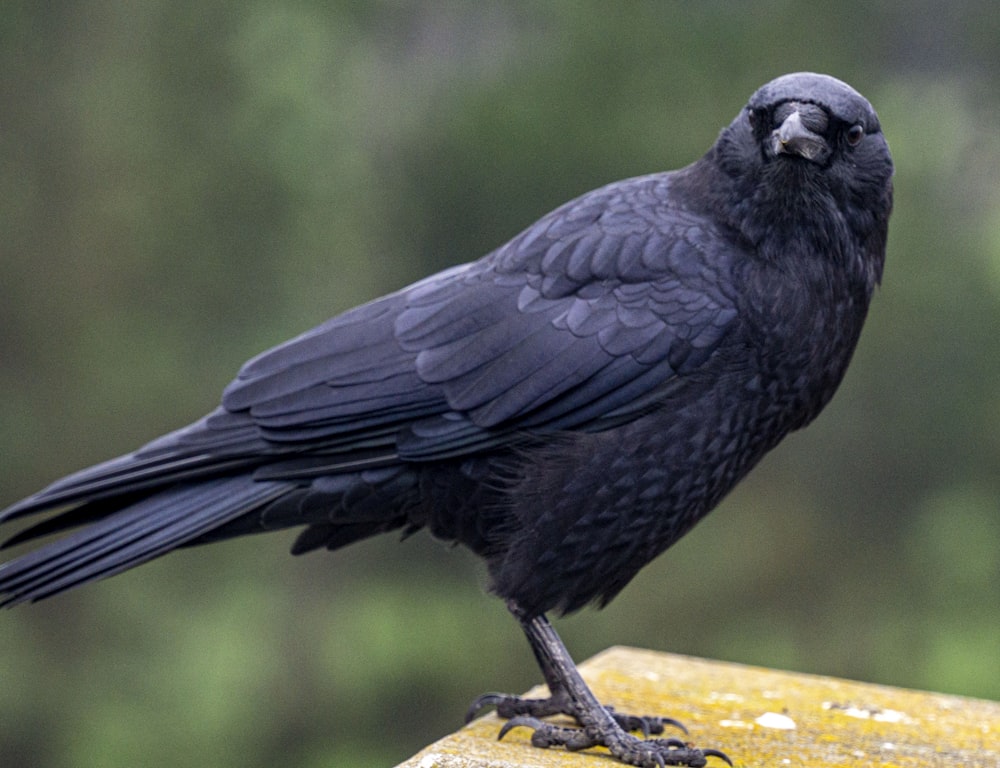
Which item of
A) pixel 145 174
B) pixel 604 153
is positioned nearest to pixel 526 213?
pixel 604 153

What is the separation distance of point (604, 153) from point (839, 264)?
336 centimetres

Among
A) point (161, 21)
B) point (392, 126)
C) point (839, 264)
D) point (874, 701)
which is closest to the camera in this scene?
point (839, 264)

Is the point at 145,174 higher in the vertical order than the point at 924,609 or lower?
higher

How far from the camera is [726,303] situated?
3020mm

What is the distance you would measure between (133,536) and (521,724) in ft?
3.39

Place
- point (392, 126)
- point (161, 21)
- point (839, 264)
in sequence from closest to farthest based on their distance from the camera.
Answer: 1. point (839, 264)
2. point (161, 21)
3. point (392, 126)

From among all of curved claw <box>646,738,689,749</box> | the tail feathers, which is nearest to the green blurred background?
the tail feathers

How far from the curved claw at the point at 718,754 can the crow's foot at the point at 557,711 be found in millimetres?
190

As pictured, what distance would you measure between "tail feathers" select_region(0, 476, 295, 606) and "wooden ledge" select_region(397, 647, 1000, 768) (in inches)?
29.5

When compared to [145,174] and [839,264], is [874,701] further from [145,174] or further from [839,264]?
[145,174]

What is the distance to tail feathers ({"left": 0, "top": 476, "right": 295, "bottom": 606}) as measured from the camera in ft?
10.4

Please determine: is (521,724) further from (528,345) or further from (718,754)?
(528,345)

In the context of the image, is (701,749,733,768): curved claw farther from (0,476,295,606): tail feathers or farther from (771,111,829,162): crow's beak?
(771,111,829,162): crow's beak

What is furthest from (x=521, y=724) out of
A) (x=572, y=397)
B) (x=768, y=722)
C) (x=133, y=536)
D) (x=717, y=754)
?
(x=133, y=536)
